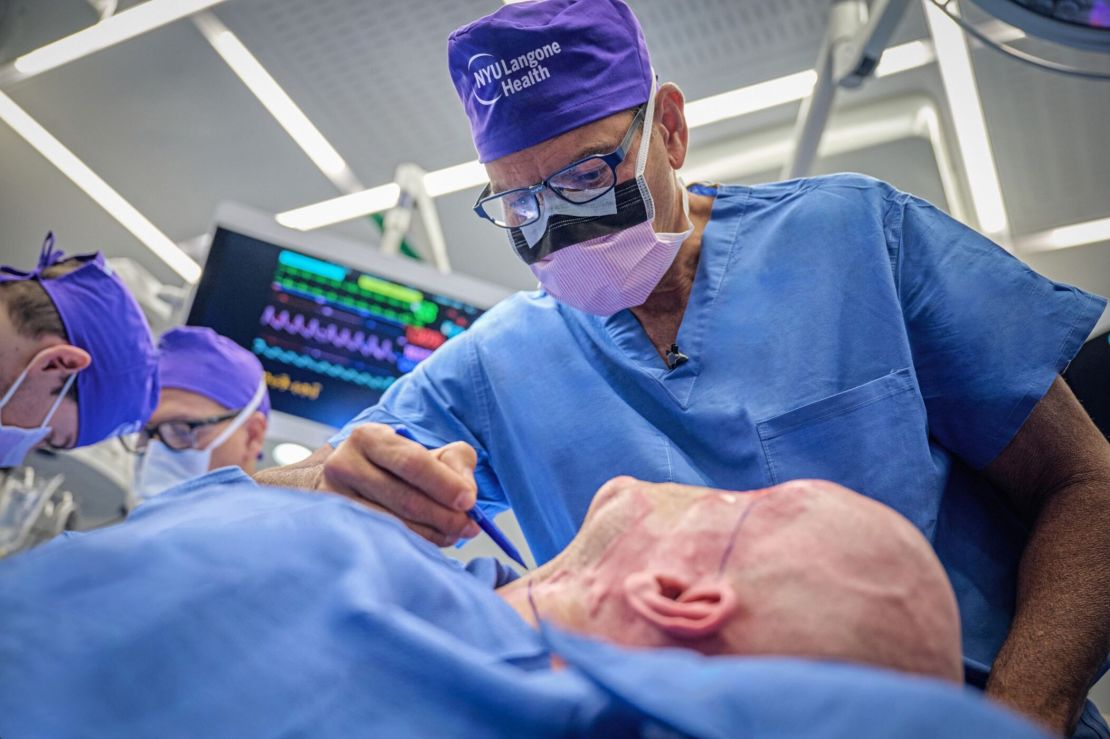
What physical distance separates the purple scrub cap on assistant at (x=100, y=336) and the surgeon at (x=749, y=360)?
0.88 meters

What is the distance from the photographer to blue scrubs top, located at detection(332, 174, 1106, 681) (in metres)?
1.24

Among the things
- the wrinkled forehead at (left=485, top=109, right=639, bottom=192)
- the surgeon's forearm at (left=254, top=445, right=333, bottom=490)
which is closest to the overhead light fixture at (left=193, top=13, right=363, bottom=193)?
the wrinkled forehead at (left=485, top=109, right=639, bottom=192)

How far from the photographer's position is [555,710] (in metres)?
0.64

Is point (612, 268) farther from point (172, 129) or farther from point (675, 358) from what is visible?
point (172, 129)

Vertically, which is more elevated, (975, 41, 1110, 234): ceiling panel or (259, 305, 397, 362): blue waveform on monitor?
(259, 305, 397, 362): blue waveform on monitor

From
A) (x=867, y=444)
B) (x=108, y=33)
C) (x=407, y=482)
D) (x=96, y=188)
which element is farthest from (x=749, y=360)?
(x=96, y=188)

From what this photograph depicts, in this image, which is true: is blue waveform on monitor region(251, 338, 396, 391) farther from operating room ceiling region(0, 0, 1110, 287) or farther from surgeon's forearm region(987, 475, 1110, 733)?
surgeon's forearm region(987, 475, 1110, 733)

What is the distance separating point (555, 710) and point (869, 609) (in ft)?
0.98

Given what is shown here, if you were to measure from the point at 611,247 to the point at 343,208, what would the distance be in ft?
7.89

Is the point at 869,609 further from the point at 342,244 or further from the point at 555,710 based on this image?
the point at 342,244

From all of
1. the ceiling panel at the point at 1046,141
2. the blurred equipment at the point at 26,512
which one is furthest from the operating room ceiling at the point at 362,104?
the blurred equipment at the point at 26,512

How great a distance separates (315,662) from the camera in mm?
688

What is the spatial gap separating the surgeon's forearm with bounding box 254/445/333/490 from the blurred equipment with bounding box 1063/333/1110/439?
44.8 inches

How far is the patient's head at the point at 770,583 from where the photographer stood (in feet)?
2.55
